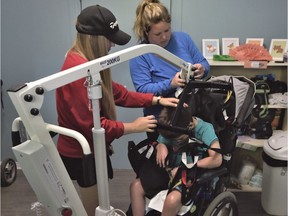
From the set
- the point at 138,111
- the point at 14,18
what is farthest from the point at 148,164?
the point at 14,18

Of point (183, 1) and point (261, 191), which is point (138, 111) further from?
point (261, 191)

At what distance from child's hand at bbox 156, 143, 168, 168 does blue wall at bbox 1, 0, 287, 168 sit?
1.19m

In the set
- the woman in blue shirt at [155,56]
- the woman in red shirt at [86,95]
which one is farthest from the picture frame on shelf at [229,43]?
the woman in red shirt at [86,95]

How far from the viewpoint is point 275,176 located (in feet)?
7.36

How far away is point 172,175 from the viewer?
1.68 meters

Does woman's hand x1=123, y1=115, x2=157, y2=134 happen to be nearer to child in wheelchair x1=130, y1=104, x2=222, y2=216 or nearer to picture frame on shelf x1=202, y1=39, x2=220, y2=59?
child in wheelchair x1=130, y1=104, x2=222, y2=216

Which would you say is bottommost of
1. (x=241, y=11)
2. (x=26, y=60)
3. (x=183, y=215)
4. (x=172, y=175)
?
(x=183, y=215)

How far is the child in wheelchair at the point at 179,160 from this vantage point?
156 centimetres

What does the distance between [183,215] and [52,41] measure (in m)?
1.93

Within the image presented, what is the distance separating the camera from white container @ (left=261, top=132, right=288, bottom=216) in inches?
86.4

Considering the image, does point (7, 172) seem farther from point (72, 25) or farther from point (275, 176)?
point (275, 176)

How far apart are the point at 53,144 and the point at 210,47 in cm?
190

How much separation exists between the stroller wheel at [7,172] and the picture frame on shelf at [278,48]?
7.72 feet

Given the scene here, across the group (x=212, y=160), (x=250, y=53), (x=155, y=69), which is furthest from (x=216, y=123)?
(x=250, y=53)
